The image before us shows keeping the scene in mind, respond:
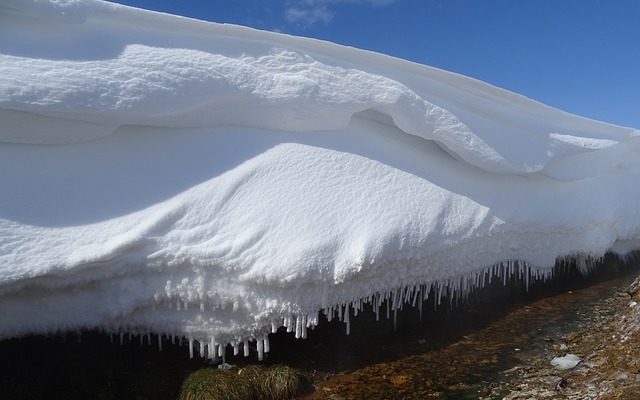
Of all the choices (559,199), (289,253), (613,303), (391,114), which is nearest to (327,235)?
(289,253)

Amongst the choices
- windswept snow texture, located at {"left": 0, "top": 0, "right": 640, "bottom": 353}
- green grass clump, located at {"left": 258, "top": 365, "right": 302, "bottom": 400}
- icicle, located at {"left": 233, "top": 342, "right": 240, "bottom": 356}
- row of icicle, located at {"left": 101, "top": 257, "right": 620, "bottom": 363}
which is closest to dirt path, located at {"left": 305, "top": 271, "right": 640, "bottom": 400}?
green grass clump, located at {"left": 258, "top": 365, "right": 302, "bottom": 400}

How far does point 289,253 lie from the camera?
4789 mm

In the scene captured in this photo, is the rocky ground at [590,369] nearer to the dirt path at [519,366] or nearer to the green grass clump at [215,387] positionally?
the dirt path at [519,366]

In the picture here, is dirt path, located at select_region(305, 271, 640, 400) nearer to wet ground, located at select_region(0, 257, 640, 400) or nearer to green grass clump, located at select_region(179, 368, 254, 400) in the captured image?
wet ground, located at select_region(0, 257, 640, 400)

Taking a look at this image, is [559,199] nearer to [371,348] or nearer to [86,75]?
[371,348]

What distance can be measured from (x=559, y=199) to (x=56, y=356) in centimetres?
712

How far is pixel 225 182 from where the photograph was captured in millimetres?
5266

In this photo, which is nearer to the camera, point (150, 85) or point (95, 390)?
point (95, 390)

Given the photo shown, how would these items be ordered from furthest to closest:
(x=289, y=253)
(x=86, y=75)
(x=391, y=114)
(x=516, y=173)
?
(x=516, y=173) → (x=391, y=114) → (x=86, y=75) → (x=289, y=253)

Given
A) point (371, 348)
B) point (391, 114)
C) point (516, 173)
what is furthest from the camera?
point (516, 173)

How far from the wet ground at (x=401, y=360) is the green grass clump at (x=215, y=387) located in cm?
15

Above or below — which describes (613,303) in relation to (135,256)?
Result: below

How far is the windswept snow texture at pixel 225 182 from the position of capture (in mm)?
4598

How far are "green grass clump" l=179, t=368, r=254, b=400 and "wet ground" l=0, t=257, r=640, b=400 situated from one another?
148mm
